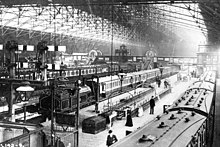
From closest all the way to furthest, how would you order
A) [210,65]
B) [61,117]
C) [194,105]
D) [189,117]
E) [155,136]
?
[155,136] < [189,117] < [194,105] < [61,117] < [210,65]

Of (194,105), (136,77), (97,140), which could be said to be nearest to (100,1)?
(136,77)

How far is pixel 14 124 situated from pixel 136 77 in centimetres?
1972

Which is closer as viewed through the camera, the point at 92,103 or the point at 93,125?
the point at 93,125

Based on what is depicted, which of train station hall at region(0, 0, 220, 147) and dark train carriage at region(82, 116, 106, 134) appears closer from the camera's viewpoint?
train station hall at region(0, 0, 220, 147)

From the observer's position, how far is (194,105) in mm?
8625

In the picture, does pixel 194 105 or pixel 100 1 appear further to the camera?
pixel 100 1

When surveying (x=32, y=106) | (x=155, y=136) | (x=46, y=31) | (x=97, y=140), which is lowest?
(x=97, y=140)

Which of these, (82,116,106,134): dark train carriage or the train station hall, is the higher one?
the train station hall

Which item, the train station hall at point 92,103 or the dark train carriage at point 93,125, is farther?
the dark train carriage at point 93,125

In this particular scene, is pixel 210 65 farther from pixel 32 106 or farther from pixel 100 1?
pixel 32 106

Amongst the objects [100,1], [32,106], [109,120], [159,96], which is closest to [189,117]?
[109,120]

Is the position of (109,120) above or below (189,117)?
below

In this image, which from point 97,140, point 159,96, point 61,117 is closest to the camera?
point 61,117

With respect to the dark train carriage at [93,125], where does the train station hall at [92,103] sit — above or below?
above
